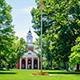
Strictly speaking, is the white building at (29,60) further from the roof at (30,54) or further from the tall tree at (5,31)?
the tall tree at (5,31)

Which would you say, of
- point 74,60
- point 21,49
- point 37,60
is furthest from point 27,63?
point 74,60

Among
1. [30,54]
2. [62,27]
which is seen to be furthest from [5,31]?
[30,54]

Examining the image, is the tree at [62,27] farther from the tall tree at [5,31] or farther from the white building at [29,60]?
the white building at [29,60]

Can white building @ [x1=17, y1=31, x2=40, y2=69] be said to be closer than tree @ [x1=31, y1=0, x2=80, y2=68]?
No

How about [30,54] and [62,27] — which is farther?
[30,54]

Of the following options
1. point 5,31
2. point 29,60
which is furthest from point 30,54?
point 5,31

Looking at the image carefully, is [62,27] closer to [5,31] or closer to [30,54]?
[5,31]

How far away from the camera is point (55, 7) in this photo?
175 feet

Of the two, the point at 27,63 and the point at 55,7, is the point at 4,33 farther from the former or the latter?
the point at 27,63

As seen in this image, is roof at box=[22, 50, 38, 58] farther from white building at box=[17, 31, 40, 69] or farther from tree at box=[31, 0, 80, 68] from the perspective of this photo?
tree at box=[31, 0, 80, 68]

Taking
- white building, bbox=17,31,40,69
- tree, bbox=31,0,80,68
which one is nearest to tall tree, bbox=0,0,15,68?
tree, bbox=31,0,80,68

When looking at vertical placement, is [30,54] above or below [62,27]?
above

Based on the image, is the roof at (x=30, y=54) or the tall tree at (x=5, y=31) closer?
the tall tree at (x=5, y=31)

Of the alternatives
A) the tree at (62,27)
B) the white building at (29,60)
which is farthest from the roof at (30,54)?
the tree at (62,27)
